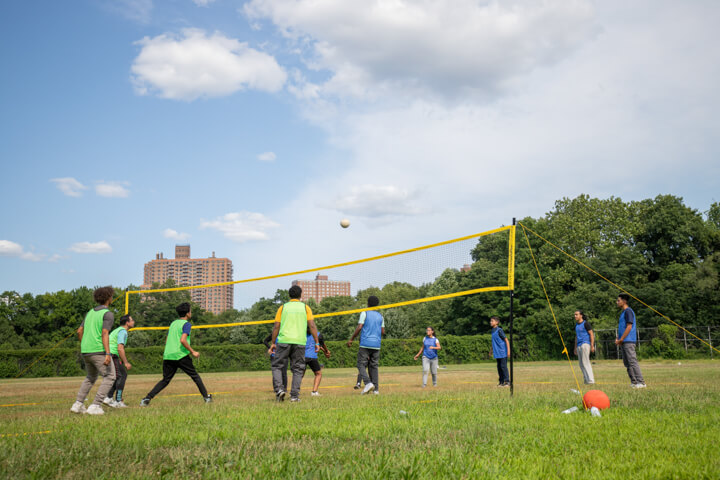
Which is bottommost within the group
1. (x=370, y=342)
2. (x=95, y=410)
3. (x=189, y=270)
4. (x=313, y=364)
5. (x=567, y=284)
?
(x=95, y=410)

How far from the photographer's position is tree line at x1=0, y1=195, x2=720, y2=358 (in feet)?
139

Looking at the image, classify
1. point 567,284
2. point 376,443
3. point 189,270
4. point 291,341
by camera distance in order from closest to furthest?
1. point 376,443
2. point 291,341
3. point 567,284
4. point 189,270

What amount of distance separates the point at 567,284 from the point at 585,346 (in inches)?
1661

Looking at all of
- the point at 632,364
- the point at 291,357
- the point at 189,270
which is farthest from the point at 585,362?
the point at 189,270

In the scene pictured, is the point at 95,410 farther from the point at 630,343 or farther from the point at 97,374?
the point at 630,343

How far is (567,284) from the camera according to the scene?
170 feet

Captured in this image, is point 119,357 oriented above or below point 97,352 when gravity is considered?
below

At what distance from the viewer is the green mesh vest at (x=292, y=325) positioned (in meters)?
9.03

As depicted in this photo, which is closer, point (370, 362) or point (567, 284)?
point (370, 362)

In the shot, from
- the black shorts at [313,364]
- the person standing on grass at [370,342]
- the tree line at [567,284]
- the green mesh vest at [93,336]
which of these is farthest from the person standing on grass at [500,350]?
the tree line at [567,284]

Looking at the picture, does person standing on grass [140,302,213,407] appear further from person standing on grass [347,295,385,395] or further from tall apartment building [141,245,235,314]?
tall apartment building [141,245,235,314]

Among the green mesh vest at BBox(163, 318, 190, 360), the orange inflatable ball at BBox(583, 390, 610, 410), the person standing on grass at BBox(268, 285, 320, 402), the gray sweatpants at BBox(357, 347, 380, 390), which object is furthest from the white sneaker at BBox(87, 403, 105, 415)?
the orange inflatable ball at BBox(583, 390, 610, 410)

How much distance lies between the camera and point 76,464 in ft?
12.8

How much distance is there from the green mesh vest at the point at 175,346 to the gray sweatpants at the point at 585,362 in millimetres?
9081
